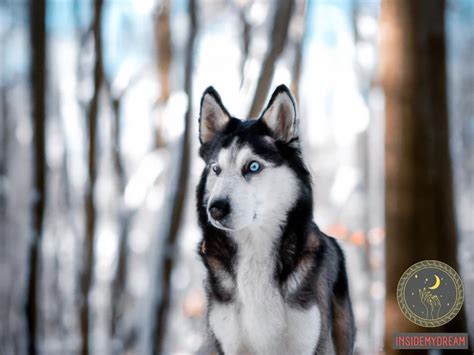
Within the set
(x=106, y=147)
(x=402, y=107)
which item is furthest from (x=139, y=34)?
(x=402, y=107)

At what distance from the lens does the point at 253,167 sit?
2246mm

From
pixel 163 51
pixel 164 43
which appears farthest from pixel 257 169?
pixel 164 43

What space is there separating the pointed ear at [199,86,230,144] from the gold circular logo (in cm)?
121

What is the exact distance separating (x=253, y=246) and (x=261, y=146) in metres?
0.45

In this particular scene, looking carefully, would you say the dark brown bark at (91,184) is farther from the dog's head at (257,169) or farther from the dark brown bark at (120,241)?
the dog's head at (257,169)

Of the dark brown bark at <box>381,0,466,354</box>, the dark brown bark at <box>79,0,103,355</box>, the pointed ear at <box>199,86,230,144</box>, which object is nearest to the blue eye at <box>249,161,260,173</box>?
the pointed ear at <box>199,86,230,144</box>

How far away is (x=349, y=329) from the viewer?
260 cm

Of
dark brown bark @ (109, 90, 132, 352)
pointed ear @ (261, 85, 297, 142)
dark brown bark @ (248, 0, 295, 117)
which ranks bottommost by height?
dark brown bark @ (109, 90, 132, 352)

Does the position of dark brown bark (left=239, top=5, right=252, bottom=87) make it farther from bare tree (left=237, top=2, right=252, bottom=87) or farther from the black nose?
the black nose

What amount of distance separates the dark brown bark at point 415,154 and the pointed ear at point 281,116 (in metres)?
0.70

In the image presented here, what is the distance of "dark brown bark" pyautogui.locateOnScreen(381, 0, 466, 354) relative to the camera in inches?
106

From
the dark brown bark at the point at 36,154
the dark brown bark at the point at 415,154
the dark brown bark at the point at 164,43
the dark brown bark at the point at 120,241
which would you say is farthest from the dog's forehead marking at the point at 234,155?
the dark brown bark at the point at 120,241

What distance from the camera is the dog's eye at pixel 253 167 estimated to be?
2238 mm

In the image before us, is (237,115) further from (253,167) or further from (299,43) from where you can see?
(299,43)
